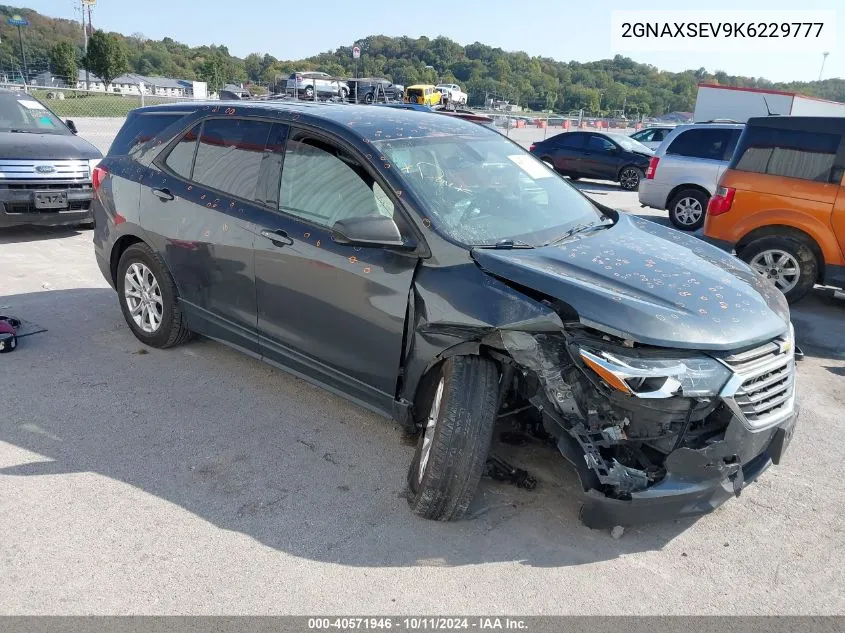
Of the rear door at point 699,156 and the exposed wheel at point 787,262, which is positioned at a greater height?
the rear door at point 699,156

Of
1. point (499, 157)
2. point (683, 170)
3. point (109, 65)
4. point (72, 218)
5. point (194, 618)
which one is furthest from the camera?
point (109, 65)

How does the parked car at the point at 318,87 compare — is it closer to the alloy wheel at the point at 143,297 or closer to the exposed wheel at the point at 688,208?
the exposed wheel at the point at 688,208

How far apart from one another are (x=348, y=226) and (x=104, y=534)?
5.97 ft

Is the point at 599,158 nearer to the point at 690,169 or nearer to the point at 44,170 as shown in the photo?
the point at 690,169

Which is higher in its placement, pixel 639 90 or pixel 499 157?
pixel 639 90

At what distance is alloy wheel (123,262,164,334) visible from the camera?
501 centimetres

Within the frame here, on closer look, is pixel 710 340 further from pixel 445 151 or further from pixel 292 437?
pixel 292 437

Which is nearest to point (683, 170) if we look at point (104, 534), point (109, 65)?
point (104, 534)

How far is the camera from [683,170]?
1148 centimetres

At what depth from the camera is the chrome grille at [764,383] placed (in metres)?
2.96

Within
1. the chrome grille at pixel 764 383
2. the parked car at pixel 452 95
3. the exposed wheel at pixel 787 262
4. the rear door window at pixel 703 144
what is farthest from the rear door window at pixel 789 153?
the parked car at pixel 452 95

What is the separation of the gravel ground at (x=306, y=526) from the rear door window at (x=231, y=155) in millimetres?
1353

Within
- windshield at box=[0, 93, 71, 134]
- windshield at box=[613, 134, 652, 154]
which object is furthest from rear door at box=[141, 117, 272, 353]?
windshield at box=[613, 134, 652, 154]

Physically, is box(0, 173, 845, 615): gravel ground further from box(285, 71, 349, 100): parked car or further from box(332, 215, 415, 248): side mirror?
box(285, 71, 349, 100): parked car
